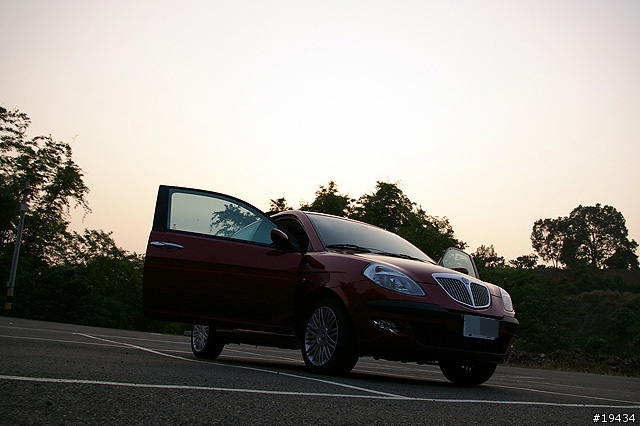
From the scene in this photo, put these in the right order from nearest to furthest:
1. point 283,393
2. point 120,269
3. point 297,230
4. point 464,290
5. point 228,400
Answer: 1. point 228,400
2. point 283,393
3. point 464,290
4. point 297,230
5. point 120,269

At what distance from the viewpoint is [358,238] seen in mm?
7656

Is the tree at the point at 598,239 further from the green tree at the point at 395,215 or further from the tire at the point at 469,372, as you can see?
the tire at the point at 469,372

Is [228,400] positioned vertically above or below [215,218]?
below

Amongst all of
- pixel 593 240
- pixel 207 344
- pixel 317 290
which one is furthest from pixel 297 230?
pixel 593 240

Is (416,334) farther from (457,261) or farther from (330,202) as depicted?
(330,202)

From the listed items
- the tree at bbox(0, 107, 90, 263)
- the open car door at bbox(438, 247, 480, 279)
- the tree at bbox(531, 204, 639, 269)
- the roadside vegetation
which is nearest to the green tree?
the roadside vegetation

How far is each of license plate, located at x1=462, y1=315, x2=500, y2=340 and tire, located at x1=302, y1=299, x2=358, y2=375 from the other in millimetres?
1096

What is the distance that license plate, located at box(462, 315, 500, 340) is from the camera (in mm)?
6398

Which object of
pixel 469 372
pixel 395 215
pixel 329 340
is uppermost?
pixel 395 215

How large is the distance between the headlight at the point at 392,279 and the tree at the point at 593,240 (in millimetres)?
129062

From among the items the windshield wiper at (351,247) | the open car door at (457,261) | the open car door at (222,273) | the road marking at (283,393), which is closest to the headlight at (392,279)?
the windshield wiper at (351,247)

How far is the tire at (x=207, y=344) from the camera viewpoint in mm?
8352

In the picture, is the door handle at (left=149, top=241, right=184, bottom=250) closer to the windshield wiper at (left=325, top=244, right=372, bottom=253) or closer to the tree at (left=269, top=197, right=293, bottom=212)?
the windshield wiper at (left=325, top=244, right=372, bottom=253)

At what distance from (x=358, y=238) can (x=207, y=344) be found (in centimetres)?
241
